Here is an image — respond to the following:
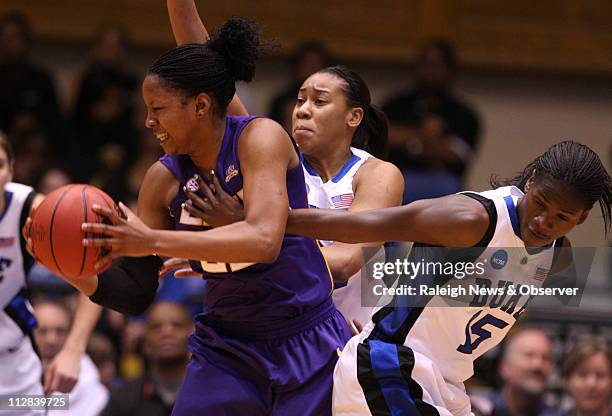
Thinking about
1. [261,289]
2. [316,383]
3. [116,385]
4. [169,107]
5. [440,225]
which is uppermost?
[169,107]

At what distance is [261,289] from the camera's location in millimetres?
3863

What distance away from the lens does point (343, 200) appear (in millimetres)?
4609

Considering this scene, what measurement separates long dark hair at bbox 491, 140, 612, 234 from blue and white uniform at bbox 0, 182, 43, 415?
247cm

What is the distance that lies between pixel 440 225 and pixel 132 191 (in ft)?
15.9

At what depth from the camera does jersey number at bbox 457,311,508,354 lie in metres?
3.83

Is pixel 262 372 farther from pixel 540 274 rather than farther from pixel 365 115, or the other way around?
pixel 365 115

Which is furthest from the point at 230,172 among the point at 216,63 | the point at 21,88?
the point at 21,88

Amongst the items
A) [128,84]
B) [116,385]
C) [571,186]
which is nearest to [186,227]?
[571,186]

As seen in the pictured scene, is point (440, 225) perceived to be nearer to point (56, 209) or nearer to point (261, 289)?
point (261, 289)

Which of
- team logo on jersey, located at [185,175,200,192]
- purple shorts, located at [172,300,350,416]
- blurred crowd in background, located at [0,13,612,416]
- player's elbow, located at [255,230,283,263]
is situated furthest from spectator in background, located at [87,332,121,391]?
player's elbow, located at [255,230,283,263]

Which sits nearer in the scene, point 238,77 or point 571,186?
point 571,186

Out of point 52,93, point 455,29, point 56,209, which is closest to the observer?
point 56,209

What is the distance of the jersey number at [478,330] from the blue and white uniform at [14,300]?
7.19 ft

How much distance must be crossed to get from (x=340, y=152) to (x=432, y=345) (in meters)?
1.24
